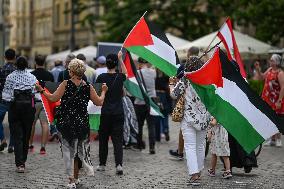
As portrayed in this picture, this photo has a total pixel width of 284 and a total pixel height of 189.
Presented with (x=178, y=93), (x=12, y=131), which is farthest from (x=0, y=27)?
(x=178, y=93)

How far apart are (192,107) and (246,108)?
2.94 feet

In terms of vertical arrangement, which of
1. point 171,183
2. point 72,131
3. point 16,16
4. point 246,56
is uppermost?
point 16,16

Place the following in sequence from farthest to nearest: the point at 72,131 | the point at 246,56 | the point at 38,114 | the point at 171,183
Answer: the point at 246,56 → the point at 38,114 → the point at 171,183 → the point at 72,131

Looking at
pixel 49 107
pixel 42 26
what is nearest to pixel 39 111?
pixel 49 107

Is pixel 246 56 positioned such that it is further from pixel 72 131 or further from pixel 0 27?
pixel 72 131

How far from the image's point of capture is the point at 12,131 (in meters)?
11.8

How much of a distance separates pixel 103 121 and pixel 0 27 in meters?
12.0

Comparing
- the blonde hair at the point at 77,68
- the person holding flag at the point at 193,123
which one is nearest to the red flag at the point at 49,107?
the blonde hair at the point at 77,68

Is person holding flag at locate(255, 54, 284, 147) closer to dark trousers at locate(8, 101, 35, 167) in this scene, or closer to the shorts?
the shorts

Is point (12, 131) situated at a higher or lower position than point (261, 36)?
lower

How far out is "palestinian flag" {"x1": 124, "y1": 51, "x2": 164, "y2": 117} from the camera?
1372cm

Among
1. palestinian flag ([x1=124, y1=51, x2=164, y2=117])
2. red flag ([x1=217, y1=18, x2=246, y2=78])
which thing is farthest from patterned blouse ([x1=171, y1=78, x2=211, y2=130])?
palestinian flag ([x1=124, y1=51, x2=164, y2=117])

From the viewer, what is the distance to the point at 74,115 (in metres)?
9.89

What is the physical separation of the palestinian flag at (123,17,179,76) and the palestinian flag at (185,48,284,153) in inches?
77.7
